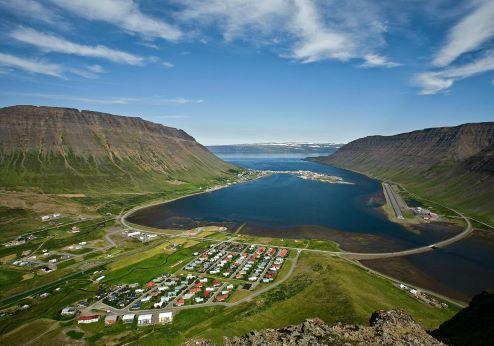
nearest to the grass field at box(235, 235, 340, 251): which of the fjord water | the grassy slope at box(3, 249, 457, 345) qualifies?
the fjord water

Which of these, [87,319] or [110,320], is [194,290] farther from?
[87,319]

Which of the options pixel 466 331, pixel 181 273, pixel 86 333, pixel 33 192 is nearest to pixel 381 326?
pixel 466 331

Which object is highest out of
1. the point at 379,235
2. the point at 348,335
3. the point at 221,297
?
the point at 348,335

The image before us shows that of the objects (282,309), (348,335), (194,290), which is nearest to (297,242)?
(194,290)

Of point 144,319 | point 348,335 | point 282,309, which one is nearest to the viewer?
point 348,335

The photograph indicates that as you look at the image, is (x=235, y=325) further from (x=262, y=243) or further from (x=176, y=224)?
(x=176, y=224)

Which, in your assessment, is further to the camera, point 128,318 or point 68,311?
point 68,311

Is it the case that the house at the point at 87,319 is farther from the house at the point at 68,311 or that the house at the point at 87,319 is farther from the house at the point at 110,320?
the house at the point at 68,311

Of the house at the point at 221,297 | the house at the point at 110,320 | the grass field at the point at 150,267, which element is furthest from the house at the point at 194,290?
the house at the point at 110,320
